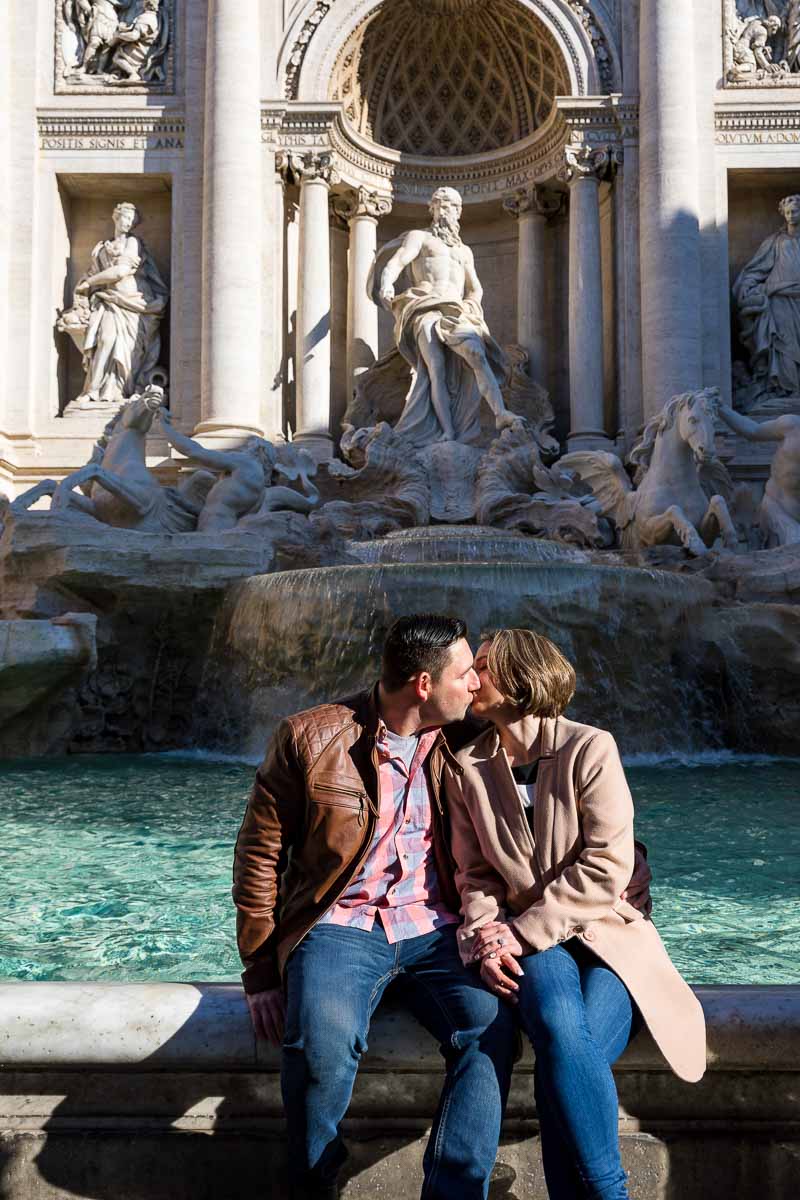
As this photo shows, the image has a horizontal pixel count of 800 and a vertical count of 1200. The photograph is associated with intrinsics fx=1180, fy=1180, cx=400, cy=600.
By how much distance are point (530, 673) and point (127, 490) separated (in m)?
8.89

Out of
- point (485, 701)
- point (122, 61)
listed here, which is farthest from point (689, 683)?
point (122, 61)

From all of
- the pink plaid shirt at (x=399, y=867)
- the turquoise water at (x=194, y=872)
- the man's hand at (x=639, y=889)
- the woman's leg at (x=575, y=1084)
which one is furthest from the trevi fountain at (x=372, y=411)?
the woman's leg at (x=575, y=1084)

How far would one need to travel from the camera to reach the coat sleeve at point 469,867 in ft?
7.86

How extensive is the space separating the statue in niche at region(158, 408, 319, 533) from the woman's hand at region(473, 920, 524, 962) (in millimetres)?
8703

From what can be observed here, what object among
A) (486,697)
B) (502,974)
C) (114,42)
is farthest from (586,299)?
(502,974)

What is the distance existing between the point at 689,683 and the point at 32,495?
5840 millimetres

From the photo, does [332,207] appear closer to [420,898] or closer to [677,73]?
[677,73]

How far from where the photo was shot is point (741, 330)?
14.6 metres

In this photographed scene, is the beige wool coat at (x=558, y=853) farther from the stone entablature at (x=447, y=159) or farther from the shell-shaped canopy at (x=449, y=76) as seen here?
the shell-shaped canopy at (x=449, y=76)

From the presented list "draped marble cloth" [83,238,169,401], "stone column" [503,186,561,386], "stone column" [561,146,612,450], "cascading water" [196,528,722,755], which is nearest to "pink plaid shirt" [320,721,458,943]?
"cascading water" [196,528,722,755]

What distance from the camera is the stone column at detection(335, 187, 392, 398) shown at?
49.1 ft

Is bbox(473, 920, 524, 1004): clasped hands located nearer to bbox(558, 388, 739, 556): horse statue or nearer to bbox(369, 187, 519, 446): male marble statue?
bbox(558, 388, 739, 556): horse statue

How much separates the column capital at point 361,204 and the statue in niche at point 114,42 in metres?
2.65

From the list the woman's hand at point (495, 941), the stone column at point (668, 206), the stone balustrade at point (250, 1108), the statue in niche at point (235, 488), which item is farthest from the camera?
the stone column at point (668, 206)
